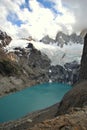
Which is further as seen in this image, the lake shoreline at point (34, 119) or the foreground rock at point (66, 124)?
the lake shoreline at point (34, 119)

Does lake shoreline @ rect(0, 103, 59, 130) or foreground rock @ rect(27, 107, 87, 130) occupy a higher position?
foreground rock @ rect(27, 107, 87, 130)

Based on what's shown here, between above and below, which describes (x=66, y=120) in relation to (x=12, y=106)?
above

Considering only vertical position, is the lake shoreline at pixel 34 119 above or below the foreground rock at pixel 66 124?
below

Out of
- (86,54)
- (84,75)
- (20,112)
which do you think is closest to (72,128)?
(84,75)

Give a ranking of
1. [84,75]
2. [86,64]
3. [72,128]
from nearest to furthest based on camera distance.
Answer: [72,128] → [84,75] → [86,64]

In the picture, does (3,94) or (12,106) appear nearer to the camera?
(12,106)

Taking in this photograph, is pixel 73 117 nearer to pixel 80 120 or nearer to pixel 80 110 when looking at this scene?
pixel 80 120

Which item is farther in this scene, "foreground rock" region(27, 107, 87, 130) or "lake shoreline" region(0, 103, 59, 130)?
"lake shoreline" region(0, 103, 59, 130)

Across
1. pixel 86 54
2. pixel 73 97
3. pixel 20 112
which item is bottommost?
pixel 20 112

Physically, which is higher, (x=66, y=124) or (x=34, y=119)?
(x=66, y=124)

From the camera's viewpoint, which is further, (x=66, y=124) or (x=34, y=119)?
(x=34, y=119)

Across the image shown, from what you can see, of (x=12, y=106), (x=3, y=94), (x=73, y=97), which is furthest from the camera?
(x=3, y=94)
